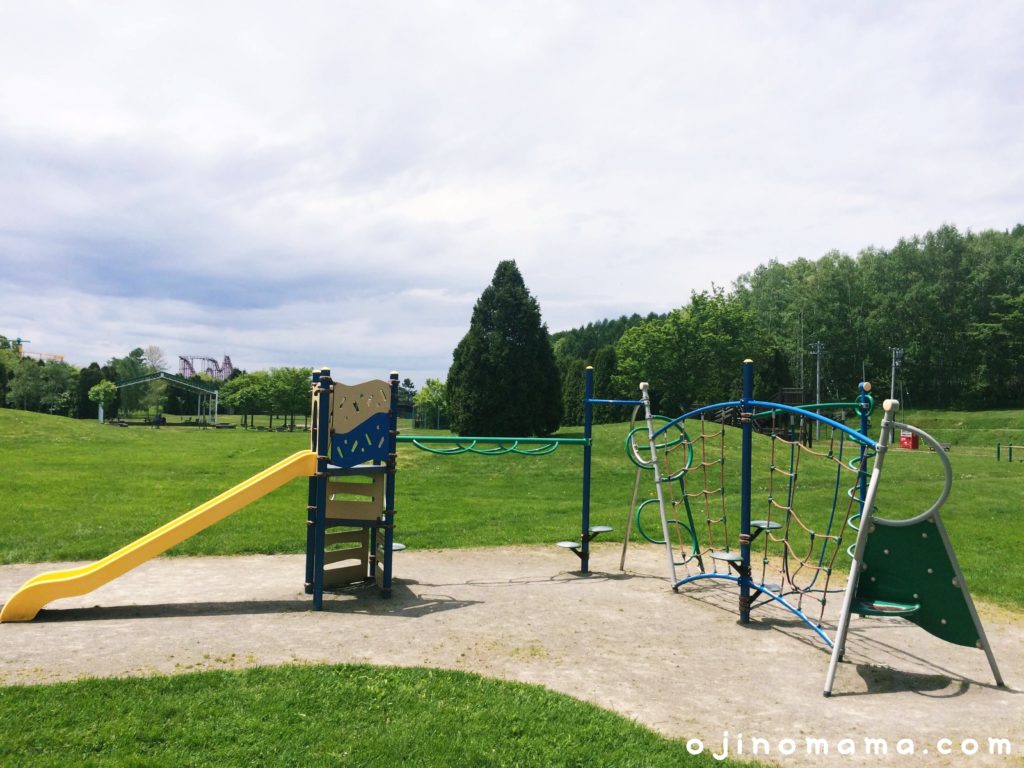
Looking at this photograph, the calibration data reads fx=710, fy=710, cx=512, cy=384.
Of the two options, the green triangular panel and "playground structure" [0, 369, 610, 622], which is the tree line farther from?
the green triangular panel

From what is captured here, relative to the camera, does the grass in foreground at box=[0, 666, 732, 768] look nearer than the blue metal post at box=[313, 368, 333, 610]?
Yes

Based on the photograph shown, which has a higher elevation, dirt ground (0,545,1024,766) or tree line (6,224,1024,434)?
tree line (6,224,1024,434)

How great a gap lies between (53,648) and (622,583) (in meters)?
5.16

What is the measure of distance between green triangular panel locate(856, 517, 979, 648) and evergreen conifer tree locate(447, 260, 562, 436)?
24.3 m

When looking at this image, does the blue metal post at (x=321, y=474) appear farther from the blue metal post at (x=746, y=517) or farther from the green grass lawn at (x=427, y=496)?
the blue metal post at (x=746, y=517)

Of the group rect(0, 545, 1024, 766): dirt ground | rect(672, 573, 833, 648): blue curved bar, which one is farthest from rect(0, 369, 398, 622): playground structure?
rect(672, 573, 833, 648): blue curved bar

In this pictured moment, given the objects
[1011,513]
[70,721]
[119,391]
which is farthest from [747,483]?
[119,391]

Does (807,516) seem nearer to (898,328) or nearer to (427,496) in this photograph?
(427,496)

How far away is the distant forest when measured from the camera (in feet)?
167

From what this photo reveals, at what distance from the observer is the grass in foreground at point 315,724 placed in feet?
11.5

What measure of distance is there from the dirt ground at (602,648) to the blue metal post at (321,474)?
1.04 feet

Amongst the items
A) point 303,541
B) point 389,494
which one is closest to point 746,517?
point 389,494

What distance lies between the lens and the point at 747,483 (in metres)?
6.11

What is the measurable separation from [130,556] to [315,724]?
10.7ft
